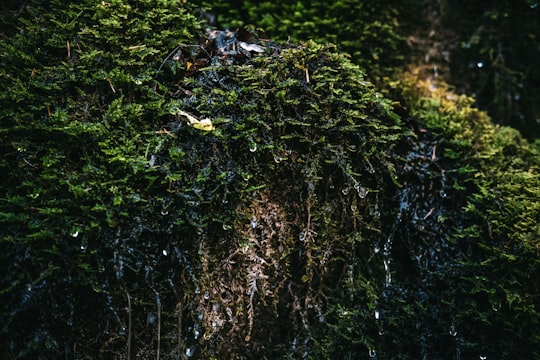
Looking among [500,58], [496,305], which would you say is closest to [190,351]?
[496,305]

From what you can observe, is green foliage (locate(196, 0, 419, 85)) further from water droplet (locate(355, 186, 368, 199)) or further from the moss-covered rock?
water droplet (locate(355, 186, 368, 199))

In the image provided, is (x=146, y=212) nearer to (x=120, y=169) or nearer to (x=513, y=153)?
(x=120, y=169)

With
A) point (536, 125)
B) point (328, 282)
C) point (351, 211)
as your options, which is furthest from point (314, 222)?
point (536, 125)

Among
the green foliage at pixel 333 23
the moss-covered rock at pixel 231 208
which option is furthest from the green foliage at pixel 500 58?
the moss-covered rock at pixel 231 208

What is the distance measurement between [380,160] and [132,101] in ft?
4.74

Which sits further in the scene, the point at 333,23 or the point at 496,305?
the point at 333,23

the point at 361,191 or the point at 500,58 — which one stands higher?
the point at 500,58

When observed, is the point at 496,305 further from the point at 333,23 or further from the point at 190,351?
the point at 333,23

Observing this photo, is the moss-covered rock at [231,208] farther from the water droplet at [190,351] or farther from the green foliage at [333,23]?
the green foliage at [333,23]

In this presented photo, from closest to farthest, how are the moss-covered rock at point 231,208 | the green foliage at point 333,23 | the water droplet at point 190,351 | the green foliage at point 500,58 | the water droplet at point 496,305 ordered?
1. the moss-covered rock at point 231,208
2. the water droplet at point 190,351
3. the water droplet at point 496,305
4. the green foliage at point 333,23
5. the green foliage at point 500,58

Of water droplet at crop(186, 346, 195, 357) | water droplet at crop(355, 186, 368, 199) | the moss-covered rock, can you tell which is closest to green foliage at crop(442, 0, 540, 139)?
the moss-covered rock

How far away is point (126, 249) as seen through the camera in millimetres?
1910

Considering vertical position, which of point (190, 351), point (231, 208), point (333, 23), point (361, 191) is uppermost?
point (333, 23)

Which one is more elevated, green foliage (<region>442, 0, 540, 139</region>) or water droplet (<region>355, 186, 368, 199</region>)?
green foliage (<region>442, 0, 540, 139</region>)
